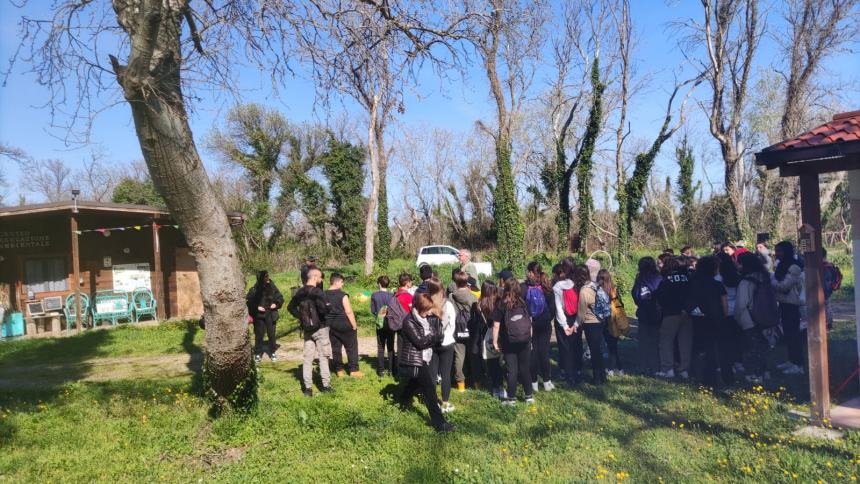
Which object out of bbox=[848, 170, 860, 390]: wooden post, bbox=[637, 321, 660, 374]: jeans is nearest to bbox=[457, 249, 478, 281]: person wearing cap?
bbox=[637, 321, 660, 374]: jeans

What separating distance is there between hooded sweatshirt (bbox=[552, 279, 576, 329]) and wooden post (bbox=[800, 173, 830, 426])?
267 cm

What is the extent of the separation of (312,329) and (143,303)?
10465mm

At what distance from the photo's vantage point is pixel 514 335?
20.7 ft

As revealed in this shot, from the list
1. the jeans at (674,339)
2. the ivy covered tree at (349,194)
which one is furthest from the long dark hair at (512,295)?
the ivy covered tree at (349,194)

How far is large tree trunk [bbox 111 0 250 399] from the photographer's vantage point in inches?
191

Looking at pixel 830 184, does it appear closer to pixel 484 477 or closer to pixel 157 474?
pixel 484 477

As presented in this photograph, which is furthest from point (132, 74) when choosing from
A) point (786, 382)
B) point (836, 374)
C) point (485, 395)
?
point (836, 374)

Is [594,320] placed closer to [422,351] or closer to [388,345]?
[422,351]

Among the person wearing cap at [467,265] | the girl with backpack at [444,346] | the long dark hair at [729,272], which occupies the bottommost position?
the girl with backpack at [444,346]

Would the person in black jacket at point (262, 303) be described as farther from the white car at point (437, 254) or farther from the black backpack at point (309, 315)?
the white car at point (437, 254)

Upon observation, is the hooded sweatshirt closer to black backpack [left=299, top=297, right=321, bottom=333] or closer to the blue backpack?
the blue backpack

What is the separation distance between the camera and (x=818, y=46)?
762 inches

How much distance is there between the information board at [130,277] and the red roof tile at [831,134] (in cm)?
1579

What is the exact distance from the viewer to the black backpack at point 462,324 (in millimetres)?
6992
